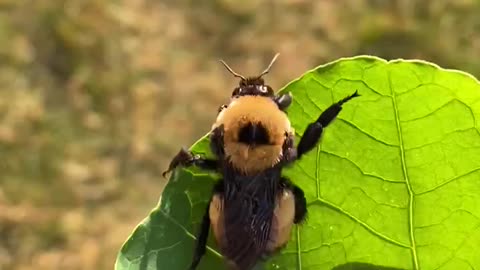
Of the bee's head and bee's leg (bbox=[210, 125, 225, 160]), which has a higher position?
the bee's head

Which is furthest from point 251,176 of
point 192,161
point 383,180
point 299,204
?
point 383,180

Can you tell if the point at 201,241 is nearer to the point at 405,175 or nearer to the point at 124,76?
the point at 405,175

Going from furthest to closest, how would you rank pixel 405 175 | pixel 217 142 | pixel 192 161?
pixel 217 142 < pixel 192 161 < pixel 405 175

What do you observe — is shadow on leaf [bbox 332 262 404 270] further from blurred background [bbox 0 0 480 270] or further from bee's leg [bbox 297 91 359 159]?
blurred background [bbox 0 0 480 270]

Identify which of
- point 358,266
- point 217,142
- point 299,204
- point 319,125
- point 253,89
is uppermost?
point 253,89

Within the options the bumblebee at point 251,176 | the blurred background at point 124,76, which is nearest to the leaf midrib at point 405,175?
the bumblebee at point 251,176

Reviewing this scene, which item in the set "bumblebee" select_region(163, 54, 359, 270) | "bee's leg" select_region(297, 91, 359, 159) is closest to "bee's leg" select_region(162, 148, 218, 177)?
"bumblebee" select_region(163, 54, 359, 270)
